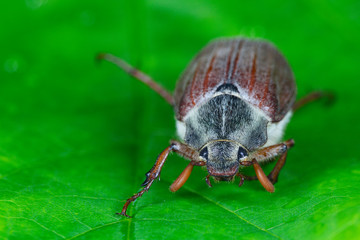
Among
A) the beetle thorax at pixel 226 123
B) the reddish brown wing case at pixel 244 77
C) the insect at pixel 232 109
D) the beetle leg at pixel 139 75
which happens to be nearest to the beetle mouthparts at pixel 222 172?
the insect at pixel 232 109

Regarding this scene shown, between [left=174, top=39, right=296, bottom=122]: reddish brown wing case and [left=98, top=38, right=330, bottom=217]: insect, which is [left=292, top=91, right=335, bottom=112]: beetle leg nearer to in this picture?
[left=98, top=38, right=330, bottom=217]: insect

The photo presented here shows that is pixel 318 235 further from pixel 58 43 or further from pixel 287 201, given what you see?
pixel 58 43

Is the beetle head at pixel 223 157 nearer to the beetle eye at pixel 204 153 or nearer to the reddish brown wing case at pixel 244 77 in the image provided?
the beetle eye at pixel 204 153

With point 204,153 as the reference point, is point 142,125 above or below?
above

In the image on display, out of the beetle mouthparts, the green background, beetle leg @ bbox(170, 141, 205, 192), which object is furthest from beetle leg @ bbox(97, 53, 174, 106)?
the beetle mouthparts

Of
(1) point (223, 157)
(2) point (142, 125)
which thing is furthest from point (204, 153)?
(2) point (142, 125)

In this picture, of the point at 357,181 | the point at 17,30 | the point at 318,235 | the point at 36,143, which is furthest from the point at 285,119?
the point at 17,30

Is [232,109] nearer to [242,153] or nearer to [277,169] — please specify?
[242,153]
